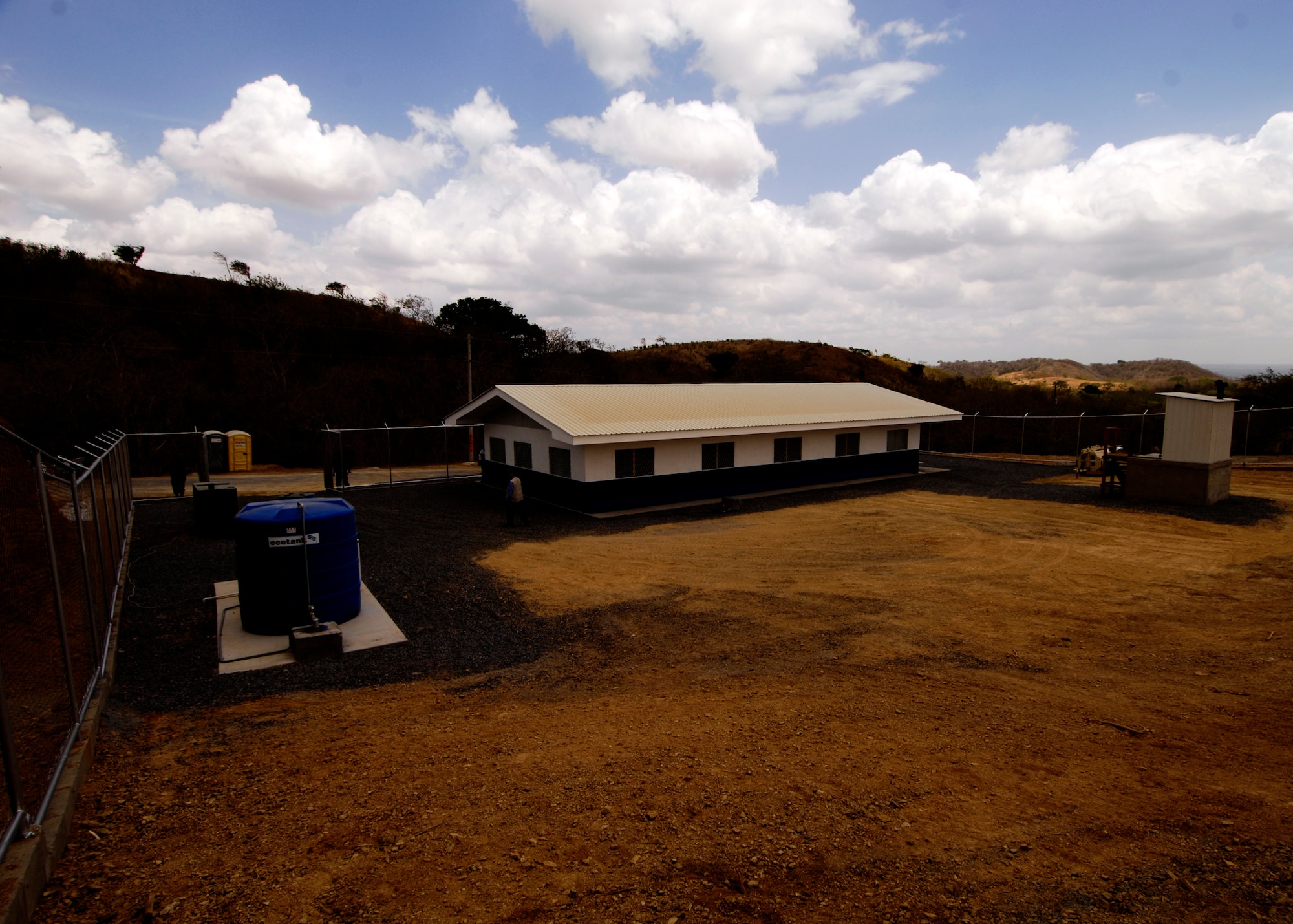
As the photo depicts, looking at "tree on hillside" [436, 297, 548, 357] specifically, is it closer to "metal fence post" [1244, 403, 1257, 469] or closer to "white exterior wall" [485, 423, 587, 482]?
"white exterior wall" [485, 423, 587, 482]

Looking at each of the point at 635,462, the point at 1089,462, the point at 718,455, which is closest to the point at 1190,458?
the point at 1089,462

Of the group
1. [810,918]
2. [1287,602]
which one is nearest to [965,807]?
[810,918]

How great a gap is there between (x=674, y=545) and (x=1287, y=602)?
10.3 meters

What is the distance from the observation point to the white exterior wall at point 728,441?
1756 centimetres

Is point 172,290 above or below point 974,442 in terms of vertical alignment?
above

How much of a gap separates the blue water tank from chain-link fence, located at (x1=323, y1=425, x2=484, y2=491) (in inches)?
557

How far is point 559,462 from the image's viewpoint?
60.5 ft

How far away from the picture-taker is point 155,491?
2084 centimetres

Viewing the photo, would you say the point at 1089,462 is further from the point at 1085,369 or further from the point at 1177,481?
the point at 1085,369

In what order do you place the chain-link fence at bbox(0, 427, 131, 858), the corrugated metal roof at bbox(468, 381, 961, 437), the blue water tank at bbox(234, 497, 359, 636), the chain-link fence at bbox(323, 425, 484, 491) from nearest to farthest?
the chain-link fence at bbox(0, 427, 131, 858) → the blue water tank at bbox(234, 497, 359, 636) → the corrugated metal roof at bbox(468, 381, 961, 437) → the chain-link fence at bbox(323, 425, 484, 491)

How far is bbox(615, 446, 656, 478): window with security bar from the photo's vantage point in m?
18.0

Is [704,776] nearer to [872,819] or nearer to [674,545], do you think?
[872,819]

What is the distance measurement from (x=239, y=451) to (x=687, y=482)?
18.6 metres

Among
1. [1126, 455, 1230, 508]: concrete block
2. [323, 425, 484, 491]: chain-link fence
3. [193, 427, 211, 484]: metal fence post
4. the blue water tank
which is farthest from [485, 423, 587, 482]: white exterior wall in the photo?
[1126, 455, 1230, 508]: concrete block
